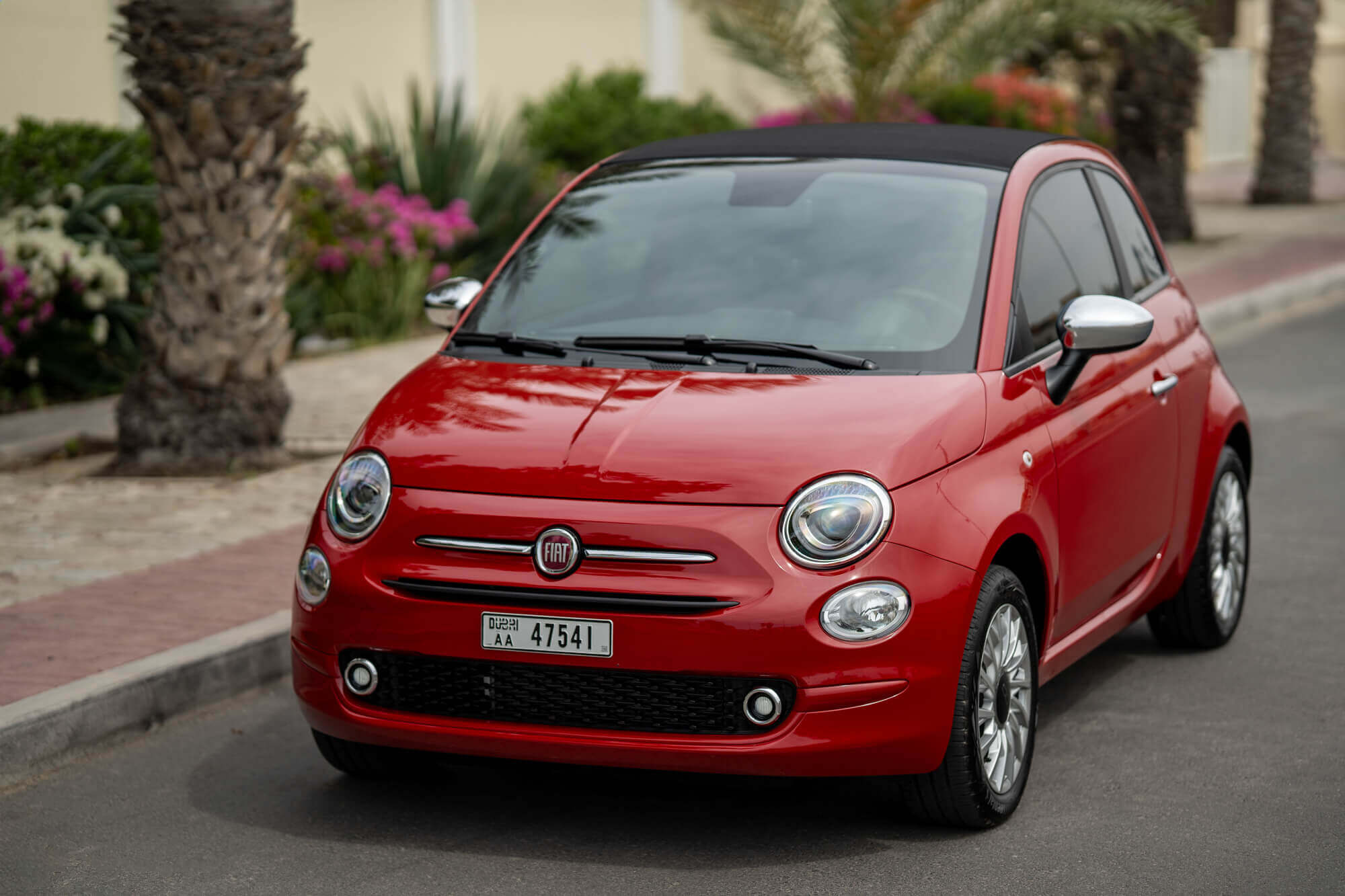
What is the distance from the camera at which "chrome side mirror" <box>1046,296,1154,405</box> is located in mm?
→ 5246

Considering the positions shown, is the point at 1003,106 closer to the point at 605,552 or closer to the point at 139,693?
the point at 139,693

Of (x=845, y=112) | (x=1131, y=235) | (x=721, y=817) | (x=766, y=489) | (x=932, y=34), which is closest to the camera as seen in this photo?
(x=766, y=489)

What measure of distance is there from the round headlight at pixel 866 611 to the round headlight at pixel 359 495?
3.79 feet

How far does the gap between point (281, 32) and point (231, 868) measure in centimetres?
580

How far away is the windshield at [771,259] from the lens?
5270 mm

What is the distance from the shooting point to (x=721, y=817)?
197 inches

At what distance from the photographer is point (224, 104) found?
30.8 ft

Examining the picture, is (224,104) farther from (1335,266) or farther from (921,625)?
(1335,266)

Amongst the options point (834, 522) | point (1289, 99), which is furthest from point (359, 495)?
point (1289, 99)

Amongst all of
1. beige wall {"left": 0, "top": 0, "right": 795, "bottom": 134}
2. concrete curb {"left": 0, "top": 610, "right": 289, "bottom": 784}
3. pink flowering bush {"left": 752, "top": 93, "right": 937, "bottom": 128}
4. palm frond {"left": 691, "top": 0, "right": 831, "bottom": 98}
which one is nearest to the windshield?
concrete curb {"left": 0, "top": 610, "right": 289, "bottom": 784}

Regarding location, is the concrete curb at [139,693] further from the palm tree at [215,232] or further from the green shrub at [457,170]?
the green shrub at [457,170]

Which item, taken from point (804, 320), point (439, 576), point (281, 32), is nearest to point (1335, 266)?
point (281, 32)

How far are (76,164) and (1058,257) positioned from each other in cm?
799

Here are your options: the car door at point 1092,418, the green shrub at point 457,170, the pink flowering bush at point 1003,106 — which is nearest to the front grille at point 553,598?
the car door at point 1092,418
